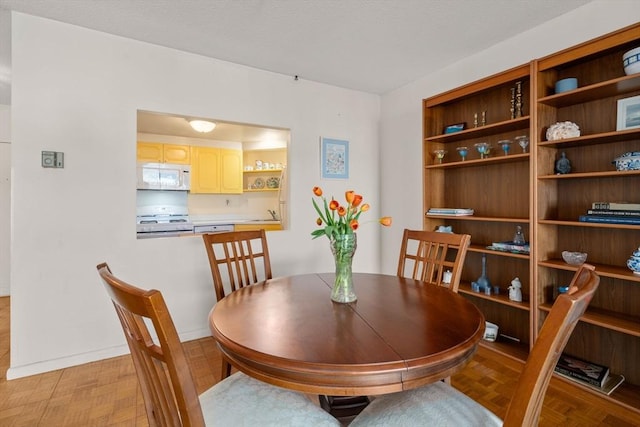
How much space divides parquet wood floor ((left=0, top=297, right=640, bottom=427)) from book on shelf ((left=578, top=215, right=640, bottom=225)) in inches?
40.5

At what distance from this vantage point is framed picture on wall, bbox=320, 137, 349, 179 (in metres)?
3.46

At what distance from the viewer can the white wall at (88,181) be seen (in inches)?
86.7

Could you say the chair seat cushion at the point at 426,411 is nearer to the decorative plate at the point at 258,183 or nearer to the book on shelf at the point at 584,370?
the book on shelf at the point at 584,370

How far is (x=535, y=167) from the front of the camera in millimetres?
2172

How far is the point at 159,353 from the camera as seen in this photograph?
731 mm

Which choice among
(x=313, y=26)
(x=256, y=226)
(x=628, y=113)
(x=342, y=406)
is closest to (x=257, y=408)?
(x=342, y=406)

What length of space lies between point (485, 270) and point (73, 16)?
3.67 meters

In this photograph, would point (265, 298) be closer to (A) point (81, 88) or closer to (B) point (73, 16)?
(A) point (81, 88)

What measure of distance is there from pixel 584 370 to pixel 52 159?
3.80 m

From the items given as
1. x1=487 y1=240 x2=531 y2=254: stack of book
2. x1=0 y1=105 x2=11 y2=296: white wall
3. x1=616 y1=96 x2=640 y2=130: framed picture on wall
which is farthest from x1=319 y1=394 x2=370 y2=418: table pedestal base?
x1=0 y1=105 x2=11 y2=296: white wall

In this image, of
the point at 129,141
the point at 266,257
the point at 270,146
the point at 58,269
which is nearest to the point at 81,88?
the point at 129,141

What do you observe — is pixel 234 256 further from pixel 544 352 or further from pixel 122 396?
pixel 544 352

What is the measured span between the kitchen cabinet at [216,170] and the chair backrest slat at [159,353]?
4.52 meters

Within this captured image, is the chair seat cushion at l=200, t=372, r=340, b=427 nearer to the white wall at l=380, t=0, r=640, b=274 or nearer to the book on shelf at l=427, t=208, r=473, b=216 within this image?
the book on shelf at l=427, t=208, r=473, b=216
